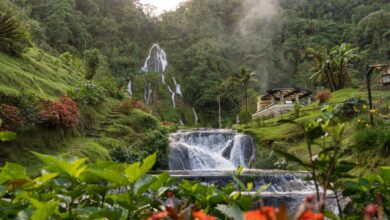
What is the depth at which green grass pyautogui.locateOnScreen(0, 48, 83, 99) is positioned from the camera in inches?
500

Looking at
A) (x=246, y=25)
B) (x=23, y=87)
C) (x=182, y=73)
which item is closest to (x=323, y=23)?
(x=246, y=25)

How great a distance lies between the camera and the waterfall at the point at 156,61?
5031cm

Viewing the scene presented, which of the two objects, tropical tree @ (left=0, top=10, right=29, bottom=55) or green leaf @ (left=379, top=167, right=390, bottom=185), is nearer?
green leaf @ (left=379, top=167, right=390, bottom=185)

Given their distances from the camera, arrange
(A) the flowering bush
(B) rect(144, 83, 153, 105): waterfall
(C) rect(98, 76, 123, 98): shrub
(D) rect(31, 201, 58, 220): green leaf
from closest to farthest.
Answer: (D) rect(31, 201, 58, 220): green leaf, (A) the flowering bush, (C) rect(98, 76, 123, 98): shrub, (B) rect(144, 83, 153, 105): waterfall

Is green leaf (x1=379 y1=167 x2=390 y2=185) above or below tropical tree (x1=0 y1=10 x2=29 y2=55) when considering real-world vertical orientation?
below

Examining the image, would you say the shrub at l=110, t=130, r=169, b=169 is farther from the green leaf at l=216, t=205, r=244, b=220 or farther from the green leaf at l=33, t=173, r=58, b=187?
the green leaf at l=216, t=205, r=244, b=220

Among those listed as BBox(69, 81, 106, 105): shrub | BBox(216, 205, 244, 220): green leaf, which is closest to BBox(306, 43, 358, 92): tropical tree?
BBox(69, 81, 106, 105): shrub

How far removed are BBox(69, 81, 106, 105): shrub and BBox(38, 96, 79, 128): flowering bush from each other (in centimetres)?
136

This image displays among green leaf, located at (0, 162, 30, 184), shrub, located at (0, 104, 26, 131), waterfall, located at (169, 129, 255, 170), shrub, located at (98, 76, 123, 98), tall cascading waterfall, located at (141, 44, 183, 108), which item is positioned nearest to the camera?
green leaf, located at (0, 162, 30, 184)

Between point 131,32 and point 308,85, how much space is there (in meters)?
24.1

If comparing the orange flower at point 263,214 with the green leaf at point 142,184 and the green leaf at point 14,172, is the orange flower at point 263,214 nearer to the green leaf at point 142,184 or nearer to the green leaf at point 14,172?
the green leaf at point 142,184

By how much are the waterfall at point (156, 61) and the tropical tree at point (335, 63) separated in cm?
2253

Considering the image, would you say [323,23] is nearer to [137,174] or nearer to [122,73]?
[122,73]

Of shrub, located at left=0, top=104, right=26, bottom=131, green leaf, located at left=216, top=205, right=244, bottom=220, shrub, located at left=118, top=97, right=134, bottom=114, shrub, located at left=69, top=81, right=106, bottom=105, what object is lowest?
green leaf, located at left=216, top=205, right=244, bottom=220
